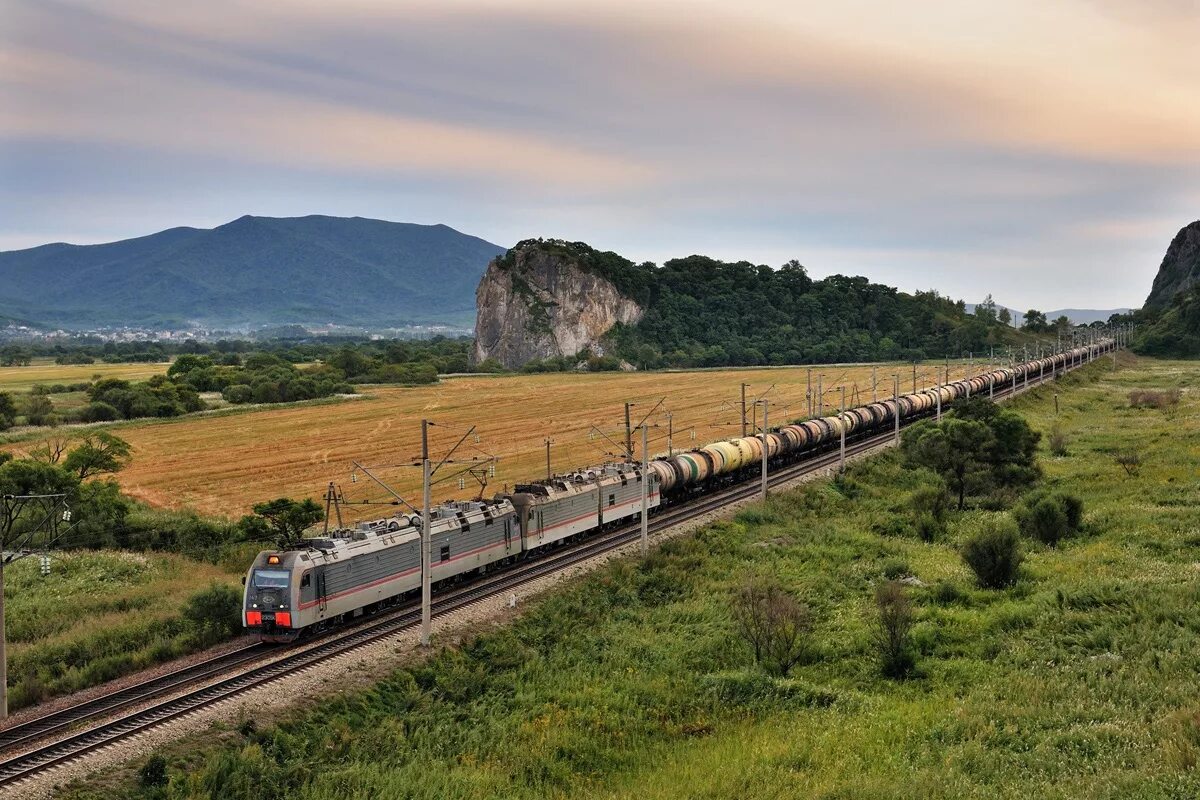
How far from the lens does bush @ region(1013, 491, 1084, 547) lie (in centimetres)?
4694

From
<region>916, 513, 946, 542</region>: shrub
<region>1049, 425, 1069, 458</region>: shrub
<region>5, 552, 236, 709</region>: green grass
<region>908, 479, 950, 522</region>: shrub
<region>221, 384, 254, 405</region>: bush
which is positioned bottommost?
<region>5, 552, 236, 709</region>: green grass

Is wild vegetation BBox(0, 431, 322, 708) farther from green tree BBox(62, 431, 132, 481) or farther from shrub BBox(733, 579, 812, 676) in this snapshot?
shrub BBox(733, 579, 812, 676)

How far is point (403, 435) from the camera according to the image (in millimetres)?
99438

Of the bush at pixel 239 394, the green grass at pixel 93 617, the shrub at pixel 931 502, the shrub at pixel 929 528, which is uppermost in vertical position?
the bush at pixel 239 394

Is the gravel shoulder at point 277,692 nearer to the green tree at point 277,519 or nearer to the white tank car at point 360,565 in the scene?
the white tank car at point 360,565

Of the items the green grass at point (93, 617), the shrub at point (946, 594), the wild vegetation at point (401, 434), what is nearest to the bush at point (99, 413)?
the wild vegetation at point (401, 434)

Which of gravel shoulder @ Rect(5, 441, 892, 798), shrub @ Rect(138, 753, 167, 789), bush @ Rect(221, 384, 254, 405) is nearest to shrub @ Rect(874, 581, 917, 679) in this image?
gravel shoulder @ Rect(5, 441, 892, 798)

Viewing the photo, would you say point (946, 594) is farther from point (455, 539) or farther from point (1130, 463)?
point (1130, 463)

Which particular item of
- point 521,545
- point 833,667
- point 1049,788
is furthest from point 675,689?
point 521,545

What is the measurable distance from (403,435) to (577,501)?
5386 centimetres

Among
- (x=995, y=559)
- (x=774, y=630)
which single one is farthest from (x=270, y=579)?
(x=995, y=559)

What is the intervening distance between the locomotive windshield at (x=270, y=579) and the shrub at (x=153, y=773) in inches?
369

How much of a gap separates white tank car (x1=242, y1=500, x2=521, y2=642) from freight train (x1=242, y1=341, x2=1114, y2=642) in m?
0.04

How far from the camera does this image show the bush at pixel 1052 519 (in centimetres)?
4694
